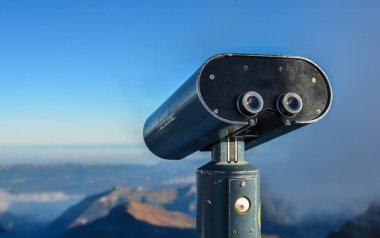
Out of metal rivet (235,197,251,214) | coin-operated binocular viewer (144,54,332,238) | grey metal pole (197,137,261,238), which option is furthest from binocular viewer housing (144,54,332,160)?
metal rivet (235,197,251,214)

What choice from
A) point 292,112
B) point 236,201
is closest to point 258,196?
point 236,201

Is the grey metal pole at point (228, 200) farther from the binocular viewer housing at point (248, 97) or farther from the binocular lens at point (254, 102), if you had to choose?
the binocular lens at point (254, 102)

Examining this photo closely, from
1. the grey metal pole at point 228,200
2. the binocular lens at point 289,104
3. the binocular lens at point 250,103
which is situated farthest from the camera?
the grey metal pole at point 228,200

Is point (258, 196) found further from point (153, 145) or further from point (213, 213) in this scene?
point (153, 145)

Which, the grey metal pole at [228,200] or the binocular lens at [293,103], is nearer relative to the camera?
the binocular lens at [293,103]

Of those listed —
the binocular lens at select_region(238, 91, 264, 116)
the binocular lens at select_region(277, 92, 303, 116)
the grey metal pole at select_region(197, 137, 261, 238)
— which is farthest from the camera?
the grey metal pole at select_region(197, 137, 261, 238)

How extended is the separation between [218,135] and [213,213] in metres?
0.74

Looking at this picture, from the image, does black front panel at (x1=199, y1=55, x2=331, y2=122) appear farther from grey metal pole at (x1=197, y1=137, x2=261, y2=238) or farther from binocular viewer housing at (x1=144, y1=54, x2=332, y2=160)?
grey metal pole at (x1=197, y1=137, x2=261, y2=238)

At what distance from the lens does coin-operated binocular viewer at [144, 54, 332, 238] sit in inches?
145

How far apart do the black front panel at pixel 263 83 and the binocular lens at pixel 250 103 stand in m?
0.06

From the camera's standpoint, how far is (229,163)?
4.29 meters

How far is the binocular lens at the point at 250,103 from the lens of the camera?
3656 millimetres

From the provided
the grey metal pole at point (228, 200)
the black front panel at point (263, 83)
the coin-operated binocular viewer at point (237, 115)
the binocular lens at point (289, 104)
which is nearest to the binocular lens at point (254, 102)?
the coin-operated binocular viewer at point (237, 115)

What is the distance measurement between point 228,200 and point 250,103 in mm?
969
